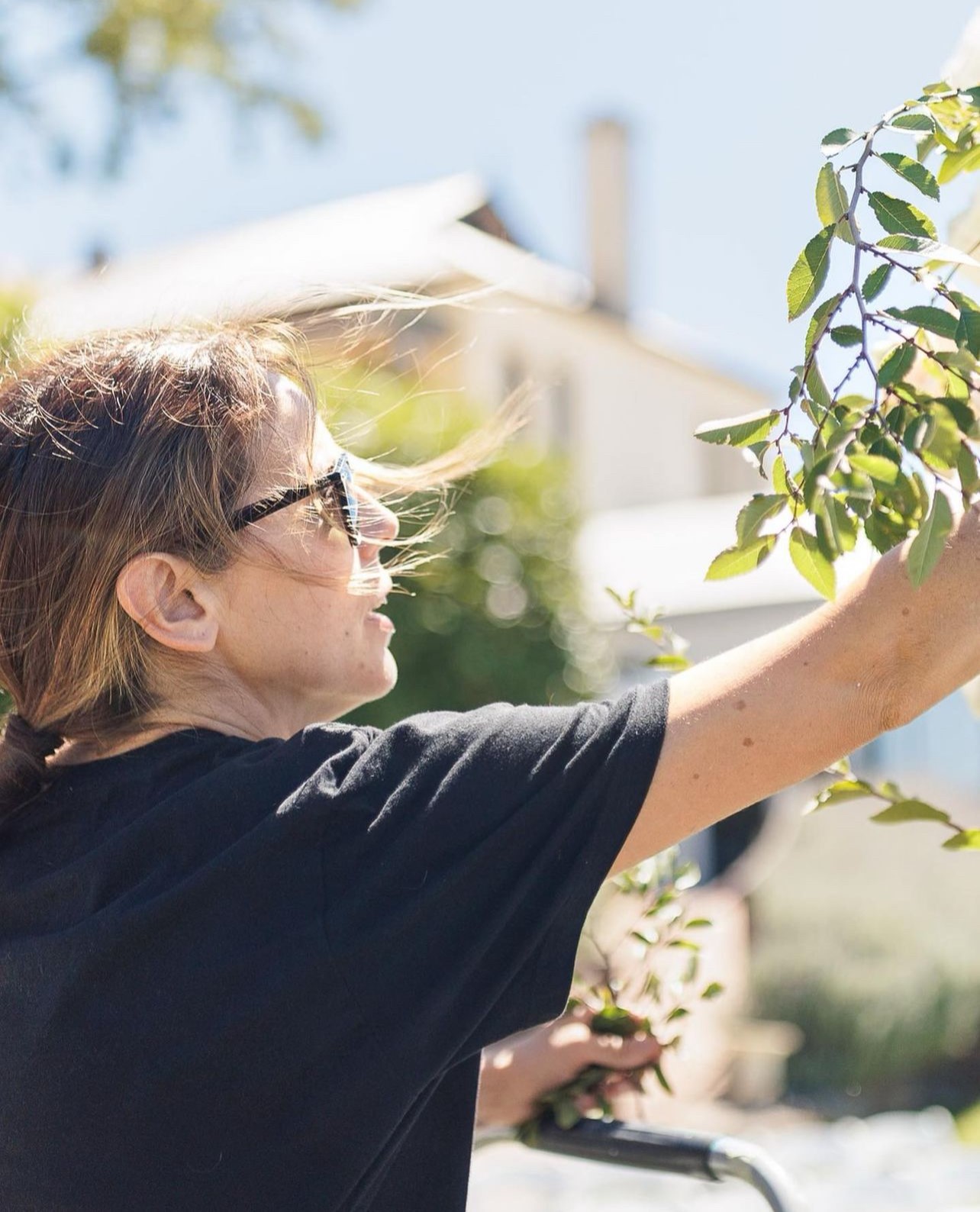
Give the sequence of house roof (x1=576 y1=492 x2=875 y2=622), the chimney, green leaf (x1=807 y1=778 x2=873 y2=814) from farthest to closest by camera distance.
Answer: the chimney → house roof (x1=576 y1=492 x2=875 y2=622) → green leaf (x1=807 y1=778 x2=873 y2=814)

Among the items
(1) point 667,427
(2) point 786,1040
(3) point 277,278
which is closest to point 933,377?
(3) point 277,278

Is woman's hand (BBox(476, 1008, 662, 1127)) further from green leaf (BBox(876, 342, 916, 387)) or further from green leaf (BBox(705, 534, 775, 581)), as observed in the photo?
green leaf (BBox(876, 342, 916, 387))

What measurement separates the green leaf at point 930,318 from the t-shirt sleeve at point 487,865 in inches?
14.4

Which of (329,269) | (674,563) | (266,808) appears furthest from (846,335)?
(674,563)

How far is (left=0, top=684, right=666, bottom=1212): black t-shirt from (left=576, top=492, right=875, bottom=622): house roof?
4.83 meters

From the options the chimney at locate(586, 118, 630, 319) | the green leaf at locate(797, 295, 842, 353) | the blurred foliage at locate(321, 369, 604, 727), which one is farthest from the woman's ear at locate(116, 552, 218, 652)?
the chimney at locate(586, 118, 630, 319)

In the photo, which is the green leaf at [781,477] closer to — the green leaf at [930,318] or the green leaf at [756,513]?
the green leaf at [756,513]

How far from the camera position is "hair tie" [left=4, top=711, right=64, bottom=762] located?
1.52 m

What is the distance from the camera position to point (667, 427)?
80.3 ft

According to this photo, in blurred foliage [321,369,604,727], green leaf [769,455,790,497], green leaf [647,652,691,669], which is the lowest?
blurred foliage [321,369,604,727]

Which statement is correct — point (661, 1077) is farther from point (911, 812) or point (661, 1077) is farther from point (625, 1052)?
point (911, 812)

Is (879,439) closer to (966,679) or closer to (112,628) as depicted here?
(966,679)

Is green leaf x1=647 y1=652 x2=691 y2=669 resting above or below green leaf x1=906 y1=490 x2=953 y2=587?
below

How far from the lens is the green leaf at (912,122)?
3.72ft
